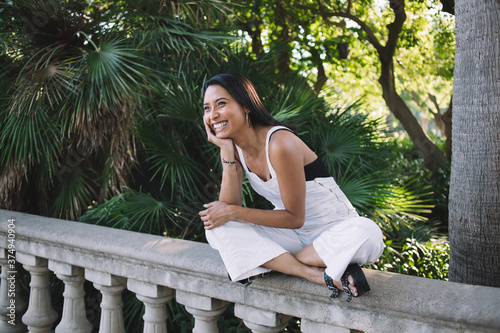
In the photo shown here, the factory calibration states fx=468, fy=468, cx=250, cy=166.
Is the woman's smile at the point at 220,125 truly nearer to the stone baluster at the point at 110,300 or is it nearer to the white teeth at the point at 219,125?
the white teeth at the point at 219,125

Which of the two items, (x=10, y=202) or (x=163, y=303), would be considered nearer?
(x=163, y=303)

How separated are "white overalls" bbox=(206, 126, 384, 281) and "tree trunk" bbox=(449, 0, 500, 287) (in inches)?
23.9

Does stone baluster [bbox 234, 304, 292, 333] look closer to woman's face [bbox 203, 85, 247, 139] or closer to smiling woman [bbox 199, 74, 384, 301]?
smiling woman [bbox 199, 74, 384, 301]

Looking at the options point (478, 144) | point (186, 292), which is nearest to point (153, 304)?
point (186, 292)

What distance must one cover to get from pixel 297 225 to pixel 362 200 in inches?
76.2

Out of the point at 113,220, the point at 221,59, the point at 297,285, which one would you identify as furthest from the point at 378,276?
the point at 221,59

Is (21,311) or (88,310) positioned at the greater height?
(21,311)

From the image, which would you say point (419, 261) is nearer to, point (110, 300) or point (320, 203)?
point (320, 203)

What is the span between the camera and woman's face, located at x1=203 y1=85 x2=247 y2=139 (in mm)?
2445

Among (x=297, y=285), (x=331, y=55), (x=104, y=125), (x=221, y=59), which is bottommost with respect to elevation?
(x=297, y=285)

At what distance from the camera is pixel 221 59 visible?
5.33 meters

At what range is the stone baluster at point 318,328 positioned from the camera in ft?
5.90

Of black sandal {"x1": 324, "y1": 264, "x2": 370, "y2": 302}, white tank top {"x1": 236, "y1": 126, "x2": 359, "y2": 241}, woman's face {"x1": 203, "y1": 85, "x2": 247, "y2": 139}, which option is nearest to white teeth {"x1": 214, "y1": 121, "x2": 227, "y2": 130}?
woman's face {"x1": 203, "y1": 85, "x2": 247, "y2": 139}

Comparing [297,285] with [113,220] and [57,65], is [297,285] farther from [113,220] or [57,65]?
[57,65]
